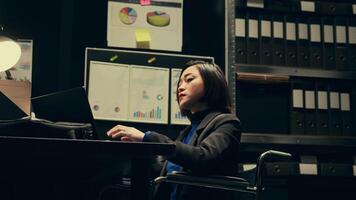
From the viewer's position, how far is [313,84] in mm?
2744

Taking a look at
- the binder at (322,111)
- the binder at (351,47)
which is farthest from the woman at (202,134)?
the binder at (351,47)

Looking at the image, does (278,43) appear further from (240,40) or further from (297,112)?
(297,112)

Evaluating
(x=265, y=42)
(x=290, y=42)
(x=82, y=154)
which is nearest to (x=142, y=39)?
(x=265, y=42)

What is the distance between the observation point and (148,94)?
2.83m

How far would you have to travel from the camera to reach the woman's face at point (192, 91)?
6.43 feet

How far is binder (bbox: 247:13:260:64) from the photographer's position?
267 centimetres

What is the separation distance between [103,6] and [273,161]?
129cm

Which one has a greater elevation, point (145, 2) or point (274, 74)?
point (145, 2)

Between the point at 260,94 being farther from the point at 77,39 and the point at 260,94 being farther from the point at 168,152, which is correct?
the point at 168,152

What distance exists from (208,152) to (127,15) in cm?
148

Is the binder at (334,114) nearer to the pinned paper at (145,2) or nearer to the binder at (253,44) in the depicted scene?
the binder at (253,44)

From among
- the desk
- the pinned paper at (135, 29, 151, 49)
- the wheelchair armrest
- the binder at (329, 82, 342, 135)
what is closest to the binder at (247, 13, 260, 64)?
the binder at (329, 82, 342, 135)

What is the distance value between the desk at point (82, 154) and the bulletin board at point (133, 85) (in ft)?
4.68

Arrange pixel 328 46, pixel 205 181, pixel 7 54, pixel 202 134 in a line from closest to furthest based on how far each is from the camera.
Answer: pixel 205 181 < pixel 202 134 < pixel 7 54 < pixel 328 46
